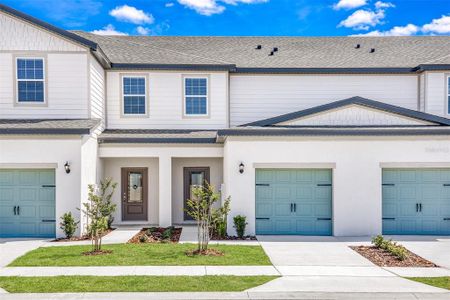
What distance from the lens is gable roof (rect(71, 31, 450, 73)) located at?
18141 mm

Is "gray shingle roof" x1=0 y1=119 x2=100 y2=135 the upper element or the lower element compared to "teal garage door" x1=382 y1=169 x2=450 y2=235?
upper

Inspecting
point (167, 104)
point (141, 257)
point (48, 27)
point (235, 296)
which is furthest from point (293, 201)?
point (48, 27)

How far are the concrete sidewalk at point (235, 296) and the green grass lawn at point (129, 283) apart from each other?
9.2 inches

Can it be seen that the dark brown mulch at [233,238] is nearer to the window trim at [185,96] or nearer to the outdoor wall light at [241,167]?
the outdoor wall light at [241,167]

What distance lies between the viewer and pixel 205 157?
54.9ft

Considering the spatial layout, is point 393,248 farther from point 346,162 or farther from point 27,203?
point 27,203

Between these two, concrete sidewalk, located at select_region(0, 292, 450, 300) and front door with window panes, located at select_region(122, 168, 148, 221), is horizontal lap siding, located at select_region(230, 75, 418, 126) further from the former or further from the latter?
concrete sidewalk, located at select_region(0, 292, 450, 300)

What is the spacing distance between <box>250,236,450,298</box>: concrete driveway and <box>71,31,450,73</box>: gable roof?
8.09m

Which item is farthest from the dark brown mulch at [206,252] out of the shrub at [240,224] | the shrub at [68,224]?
the shrub at [68,224]

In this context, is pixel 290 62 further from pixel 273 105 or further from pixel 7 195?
pixel 7 195

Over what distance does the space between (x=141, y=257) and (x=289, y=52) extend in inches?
508

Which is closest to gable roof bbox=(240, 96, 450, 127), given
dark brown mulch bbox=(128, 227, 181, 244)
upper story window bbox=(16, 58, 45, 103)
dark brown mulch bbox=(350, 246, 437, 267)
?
dark brown mulch bbox=(128, 227, 181, 244)

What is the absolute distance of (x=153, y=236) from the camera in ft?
46.3

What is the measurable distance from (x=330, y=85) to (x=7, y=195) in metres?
13.4
